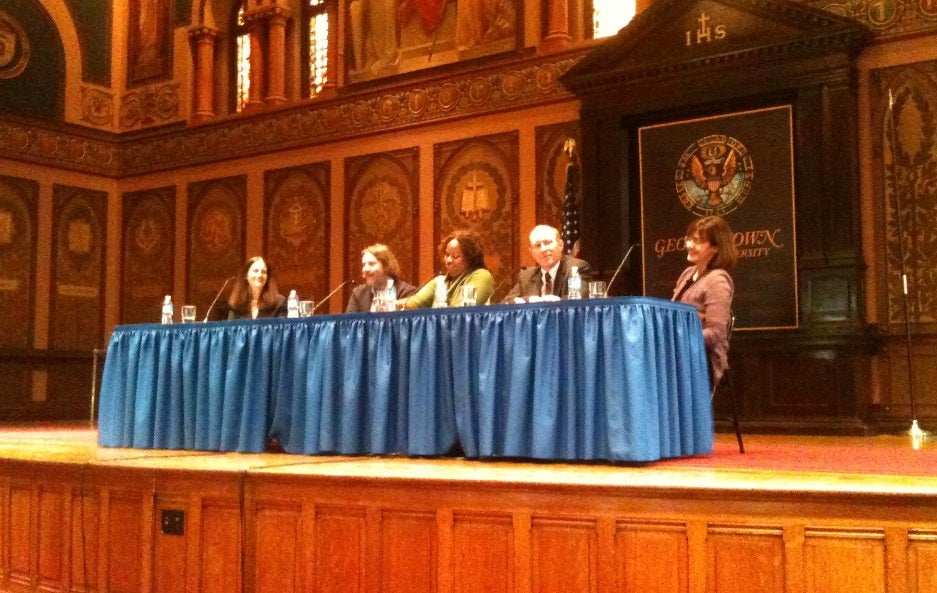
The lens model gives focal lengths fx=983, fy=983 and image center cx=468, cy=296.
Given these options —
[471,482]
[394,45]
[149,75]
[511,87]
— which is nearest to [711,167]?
[511,87]

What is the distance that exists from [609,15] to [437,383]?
530 centimetres

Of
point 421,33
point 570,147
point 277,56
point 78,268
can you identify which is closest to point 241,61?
point 277,56

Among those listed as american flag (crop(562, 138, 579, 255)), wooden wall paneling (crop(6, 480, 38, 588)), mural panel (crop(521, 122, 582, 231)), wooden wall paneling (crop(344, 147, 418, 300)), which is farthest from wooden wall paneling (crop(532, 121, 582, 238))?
wooden wall paneling (crop(6, 480, 38, 588))

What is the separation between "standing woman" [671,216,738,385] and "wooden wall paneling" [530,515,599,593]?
5.24ft

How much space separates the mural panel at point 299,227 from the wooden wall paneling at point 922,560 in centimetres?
742

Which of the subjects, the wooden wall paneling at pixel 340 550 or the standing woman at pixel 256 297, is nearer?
the wooden wall paneling at pixel 340 550

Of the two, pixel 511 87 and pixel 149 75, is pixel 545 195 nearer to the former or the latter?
pixel 511 87

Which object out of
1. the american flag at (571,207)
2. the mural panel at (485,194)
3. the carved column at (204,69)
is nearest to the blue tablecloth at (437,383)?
the american flag at (571,207)

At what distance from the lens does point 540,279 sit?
5.01 metres

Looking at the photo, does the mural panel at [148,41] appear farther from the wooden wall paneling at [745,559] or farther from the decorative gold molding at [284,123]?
the wooden wall paneling at [745,559]

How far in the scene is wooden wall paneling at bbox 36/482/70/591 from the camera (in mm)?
4148

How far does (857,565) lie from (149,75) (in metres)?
10.4

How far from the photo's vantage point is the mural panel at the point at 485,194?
859 centimetres

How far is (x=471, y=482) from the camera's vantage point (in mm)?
3271
